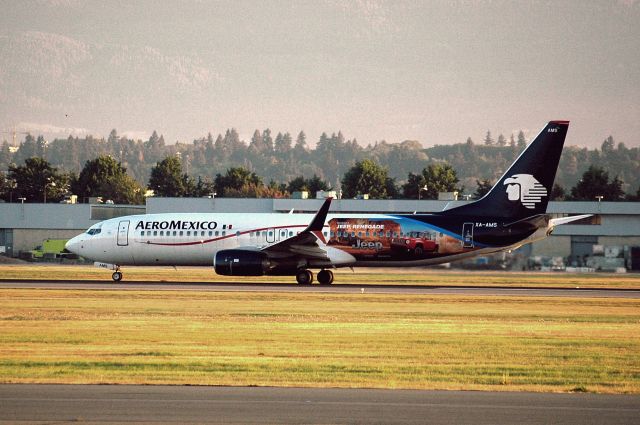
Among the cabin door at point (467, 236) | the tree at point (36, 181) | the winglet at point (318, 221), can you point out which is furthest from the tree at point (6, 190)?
the cabin door at point (467, 236)

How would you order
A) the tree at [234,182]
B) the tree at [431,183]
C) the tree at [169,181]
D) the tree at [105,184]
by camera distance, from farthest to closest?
the tree at [234,182] → the tree at [169,181] → the tree at [105,184] → the tree at [431,183]

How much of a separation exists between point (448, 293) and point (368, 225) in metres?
8.61

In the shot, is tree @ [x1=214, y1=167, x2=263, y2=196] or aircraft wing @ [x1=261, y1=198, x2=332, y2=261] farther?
Answer: tree @ [x1=214, y1=167, x2=263, y2=196]

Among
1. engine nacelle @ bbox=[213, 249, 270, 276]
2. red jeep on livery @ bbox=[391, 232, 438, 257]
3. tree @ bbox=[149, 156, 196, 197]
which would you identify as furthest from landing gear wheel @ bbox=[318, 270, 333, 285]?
tree @ bbox=[149, 156, 196, 197]

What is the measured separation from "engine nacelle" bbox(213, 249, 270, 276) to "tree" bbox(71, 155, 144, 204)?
132 metres

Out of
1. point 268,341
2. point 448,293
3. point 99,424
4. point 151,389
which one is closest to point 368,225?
point 448,293

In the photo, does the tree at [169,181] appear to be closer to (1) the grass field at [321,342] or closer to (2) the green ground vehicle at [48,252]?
(2) the green ground vehicle at [48,252]

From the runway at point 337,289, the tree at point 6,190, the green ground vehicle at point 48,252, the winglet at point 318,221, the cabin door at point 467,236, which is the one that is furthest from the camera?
the tree at point 6,190

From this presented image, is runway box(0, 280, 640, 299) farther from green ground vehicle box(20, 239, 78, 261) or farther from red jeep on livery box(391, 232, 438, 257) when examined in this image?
green ground vehicle box(20, 239, 78, 261)

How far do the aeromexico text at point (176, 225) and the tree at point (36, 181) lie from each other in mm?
114840

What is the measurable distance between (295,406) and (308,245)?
127 ft

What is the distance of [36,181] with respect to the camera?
176m

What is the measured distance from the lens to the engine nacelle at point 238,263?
54.3 meters

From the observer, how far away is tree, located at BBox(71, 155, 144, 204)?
611ft
